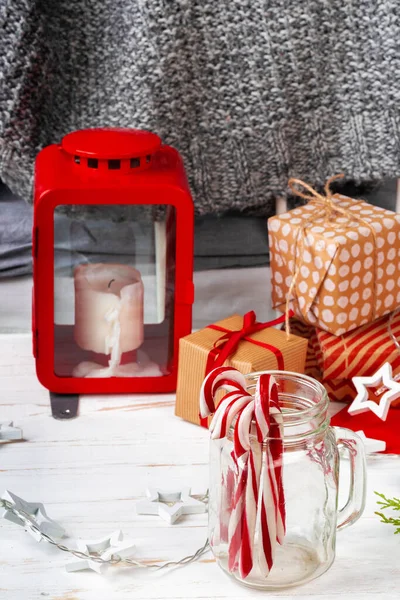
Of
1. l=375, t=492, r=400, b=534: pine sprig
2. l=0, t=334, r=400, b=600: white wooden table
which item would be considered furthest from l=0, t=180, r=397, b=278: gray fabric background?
l=375, t=492, r=400, b=534: pine sprig

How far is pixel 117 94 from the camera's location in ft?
3.67

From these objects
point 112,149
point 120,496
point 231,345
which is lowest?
point 120,496

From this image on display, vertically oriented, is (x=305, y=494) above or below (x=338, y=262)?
below

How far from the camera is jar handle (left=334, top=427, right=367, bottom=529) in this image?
2.27 ft

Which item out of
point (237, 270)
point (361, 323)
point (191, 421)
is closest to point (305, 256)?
point (361, 323)

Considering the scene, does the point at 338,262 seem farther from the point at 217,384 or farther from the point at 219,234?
the point at 219,234

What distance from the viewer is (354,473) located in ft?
2.27

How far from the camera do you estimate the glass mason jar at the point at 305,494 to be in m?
0.68

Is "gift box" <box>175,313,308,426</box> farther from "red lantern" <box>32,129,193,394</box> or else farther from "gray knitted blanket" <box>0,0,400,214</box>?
"gray knitted blanket" <box>0,0,400,214</box>

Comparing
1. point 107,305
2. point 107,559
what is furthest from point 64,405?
point 107,559

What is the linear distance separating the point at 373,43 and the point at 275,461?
666 millimetres

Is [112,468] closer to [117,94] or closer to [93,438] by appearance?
[93,438]

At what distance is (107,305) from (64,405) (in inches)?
5.0

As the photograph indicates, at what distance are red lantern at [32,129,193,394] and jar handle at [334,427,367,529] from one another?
0.31 metres
